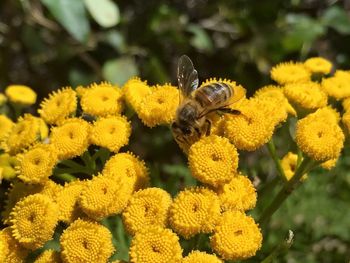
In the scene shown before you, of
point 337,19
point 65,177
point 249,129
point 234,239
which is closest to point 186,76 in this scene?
point 249,129

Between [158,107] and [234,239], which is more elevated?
[158,107]

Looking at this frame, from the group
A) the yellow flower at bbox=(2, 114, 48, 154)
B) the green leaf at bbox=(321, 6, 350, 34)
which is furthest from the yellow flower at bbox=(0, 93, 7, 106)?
the green leaf at bbox=(321, 6, 350, 34)

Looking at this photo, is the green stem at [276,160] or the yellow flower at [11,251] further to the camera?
the green stem at [276,160]

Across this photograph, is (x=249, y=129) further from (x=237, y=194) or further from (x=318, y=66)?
(x=318, y=66)

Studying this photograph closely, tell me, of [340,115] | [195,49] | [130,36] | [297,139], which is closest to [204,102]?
[297,139]

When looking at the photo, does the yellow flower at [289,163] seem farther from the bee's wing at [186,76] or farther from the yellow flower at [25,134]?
the yellow flower at [25,134]

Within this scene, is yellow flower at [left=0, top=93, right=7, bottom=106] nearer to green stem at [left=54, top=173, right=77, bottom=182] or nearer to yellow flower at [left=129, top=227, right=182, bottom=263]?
green stem at [left=54, top=173, right=77, bottom=182]

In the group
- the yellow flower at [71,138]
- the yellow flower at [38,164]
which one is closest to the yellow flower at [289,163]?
the yellow flower at [71,138]

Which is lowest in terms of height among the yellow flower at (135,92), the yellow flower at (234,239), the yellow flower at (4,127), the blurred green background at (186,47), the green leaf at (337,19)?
the blurred green background at (186,47)
